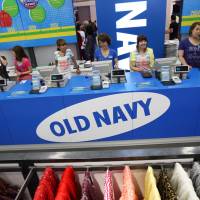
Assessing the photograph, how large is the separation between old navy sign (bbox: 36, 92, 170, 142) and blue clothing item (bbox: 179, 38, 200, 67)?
50.0 inches

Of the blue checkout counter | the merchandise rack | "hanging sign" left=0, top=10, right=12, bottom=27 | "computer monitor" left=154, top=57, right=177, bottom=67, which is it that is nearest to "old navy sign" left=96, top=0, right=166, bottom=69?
"hanging sign" left=0, top=10, right=12, bottom=27

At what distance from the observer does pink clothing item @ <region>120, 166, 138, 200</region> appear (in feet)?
3.29

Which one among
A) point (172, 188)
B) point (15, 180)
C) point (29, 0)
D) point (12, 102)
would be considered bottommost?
point (12, 102)

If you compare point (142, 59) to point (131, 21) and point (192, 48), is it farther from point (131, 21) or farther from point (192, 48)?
point (131, 21)

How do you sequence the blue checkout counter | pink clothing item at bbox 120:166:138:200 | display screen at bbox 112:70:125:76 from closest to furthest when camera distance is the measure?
1. pink clothing item at bbox 120:166:138:200
2. the blue checkout counter
3. display screen at bbox 112:70:125:76

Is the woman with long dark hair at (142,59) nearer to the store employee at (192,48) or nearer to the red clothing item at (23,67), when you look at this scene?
the store employee at (192,48)

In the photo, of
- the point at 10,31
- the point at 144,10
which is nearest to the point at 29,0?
the point at 10,31

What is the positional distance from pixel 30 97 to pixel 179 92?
2.16 m

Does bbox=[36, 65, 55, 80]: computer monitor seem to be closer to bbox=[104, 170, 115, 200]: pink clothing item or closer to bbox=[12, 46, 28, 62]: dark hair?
bbox=[12, 46, 28, 62]: dark hair

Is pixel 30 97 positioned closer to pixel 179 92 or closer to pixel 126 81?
pixel 126 81

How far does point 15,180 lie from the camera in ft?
4.25

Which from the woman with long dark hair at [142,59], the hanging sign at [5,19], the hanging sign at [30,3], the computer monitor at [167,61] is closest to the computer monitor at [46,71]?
the woman with long dark hair at [142,59]

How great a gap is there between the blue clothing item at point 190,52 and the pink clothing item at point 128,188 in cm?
347

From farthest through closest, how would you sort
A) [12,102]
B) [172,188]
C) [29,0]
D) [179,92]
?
[29,0] < [12,102] < [179,92] < [172,188]
